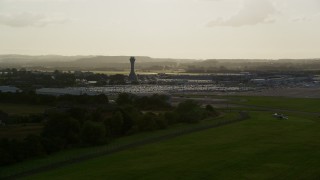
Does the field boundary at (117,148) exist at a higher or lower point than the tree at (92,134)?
lower

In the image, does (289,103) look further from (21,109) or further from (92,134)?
(92,134)

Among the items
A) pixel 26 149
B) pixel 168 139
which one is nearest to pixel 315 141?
pixel 168 139

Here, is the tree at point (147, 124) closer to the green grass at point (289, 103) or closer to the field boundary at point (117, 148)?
the field boundary at point (117, 148)

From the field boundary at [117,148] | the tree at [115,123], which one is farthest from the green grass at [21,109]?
the field boundary at [117,148]

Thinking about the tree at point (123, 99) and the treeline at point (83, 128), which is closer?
the treeline at point (83, 128)

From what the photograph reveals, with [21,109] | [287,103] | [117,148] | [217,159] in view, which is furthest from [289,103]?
[217,159]

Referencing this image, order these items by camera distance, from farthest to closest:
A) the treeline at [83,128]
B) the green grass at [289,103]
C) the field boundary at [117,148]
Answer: the green grass at [289,103]
the treeline at [83,128]
the field boundary at [117,148]

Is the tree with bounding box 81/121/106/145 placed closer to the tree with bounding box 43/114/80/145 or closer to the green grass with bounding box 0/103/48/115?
the tree with bounding box 43/114/80/145
